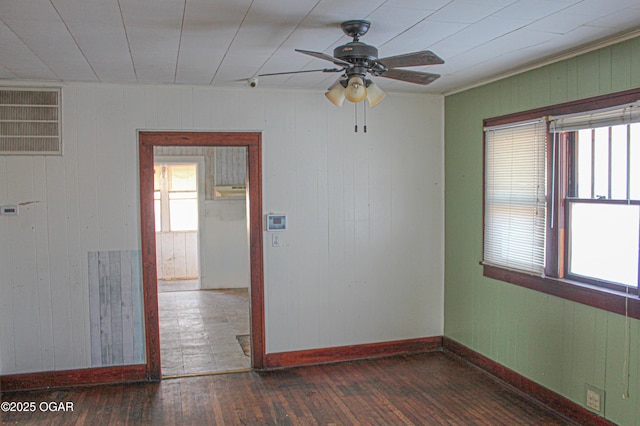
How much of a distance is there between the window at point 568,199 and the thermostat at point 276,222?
173cm

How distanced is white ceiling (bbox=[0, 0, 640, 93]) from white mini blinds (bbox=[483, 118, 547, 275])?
1.75ft

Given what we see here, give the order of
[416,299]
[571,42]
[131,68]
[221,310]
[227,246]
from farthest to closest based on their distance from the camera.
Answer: [227,246], [221,310], [416,299], [131,68], [571,42]

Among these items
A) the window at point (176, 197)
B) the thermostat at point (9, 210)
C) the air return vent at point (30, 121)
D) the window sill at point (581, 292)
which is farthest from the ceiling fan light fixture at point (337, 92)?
the window at point (176, 197)

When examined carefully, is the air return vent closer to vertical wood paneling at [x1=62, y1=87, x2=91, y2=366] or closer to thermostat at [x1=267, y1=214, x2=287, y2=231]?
vertical wood paneling at [x1=62, y1=87, x2=91, y2=366]

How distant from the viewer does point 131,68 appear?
3.85 meters

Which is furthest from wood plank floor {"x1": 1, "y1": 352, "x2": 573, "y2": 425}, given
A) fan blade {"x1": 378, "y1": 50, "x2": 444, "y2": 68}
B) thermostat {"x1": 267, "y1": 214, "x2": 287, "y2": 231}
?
fan blade {"x1": 378, "y1": 50, "x2": 444, "y2": 68}

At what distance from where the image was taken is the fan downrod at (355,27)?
280cm

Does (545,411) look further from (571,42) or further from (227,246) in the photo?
(227,246)

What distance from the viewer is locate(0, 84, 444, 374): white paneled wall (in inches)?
169

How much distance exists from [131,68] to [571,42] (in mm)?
2937

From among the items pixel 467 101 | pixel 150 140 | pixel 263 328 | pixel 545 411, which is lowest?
pixel 545 411

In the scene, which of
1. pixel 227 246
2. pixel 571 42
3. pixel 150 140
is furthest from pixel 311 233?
pixel 227 246

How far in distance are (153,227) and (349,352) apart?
82.1 inches

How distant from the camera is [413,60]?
8.92 ft
